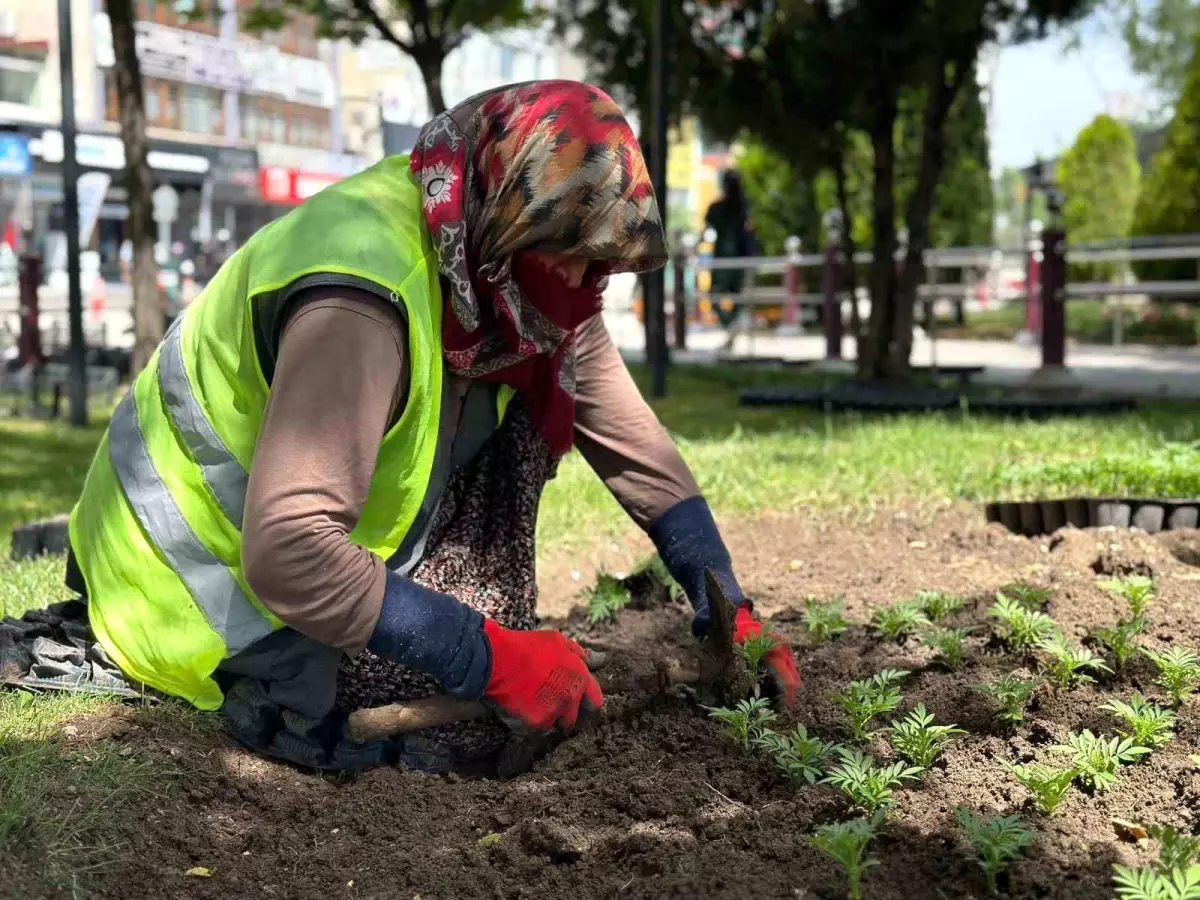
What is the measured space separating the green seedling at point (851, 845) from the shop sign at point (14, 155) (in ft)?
94.0

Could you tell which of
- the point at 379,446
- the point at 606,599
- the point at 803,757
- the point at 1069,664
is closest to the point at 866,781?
the point at 803,757

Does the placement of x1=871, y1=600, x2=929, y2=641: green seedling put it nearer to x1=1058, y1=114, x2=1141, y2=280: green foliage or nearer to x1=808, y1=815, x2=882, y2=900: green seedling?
x1=808, y1=815, x2=882, y2=900: green seedling

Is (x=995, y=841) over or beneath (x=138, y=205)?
beneath

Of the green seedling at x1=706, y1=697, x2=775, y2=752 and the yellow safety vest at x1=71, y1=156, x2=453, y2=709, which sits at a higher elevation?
the yellow safety vest at x1=71, y1=156, x2=453, y2=709

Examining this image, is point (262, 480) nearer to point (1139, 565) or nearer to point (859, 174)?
point (1139, 565)

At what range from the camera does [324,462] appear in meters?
2.05

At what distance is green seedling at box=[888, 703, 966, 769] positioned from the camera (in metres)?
2.20

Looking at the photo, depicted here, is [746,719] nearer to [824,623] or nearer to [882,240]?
[824,623]

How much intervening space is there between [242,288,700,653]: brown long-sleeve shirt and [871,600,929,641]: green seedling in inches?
51.0

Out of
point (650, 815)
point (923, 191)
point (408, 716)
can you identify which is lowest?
point (650, 815)

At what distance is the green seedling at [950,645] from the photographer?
107 inches

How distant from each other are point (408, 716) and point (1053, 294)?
25.3 ft

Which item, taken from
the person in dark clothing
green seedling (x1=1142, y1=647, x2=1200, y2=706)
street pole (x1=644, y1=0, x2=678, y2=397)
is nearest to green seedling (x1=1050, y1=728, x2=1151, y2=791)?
green seedling (x1=1142, y1=647, x2=1200, y2=706)

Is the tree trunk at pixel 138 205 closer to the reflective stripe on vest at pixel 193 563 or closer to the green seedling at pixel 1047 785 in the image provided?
the reflective stripe on vest at pixel 193 563
